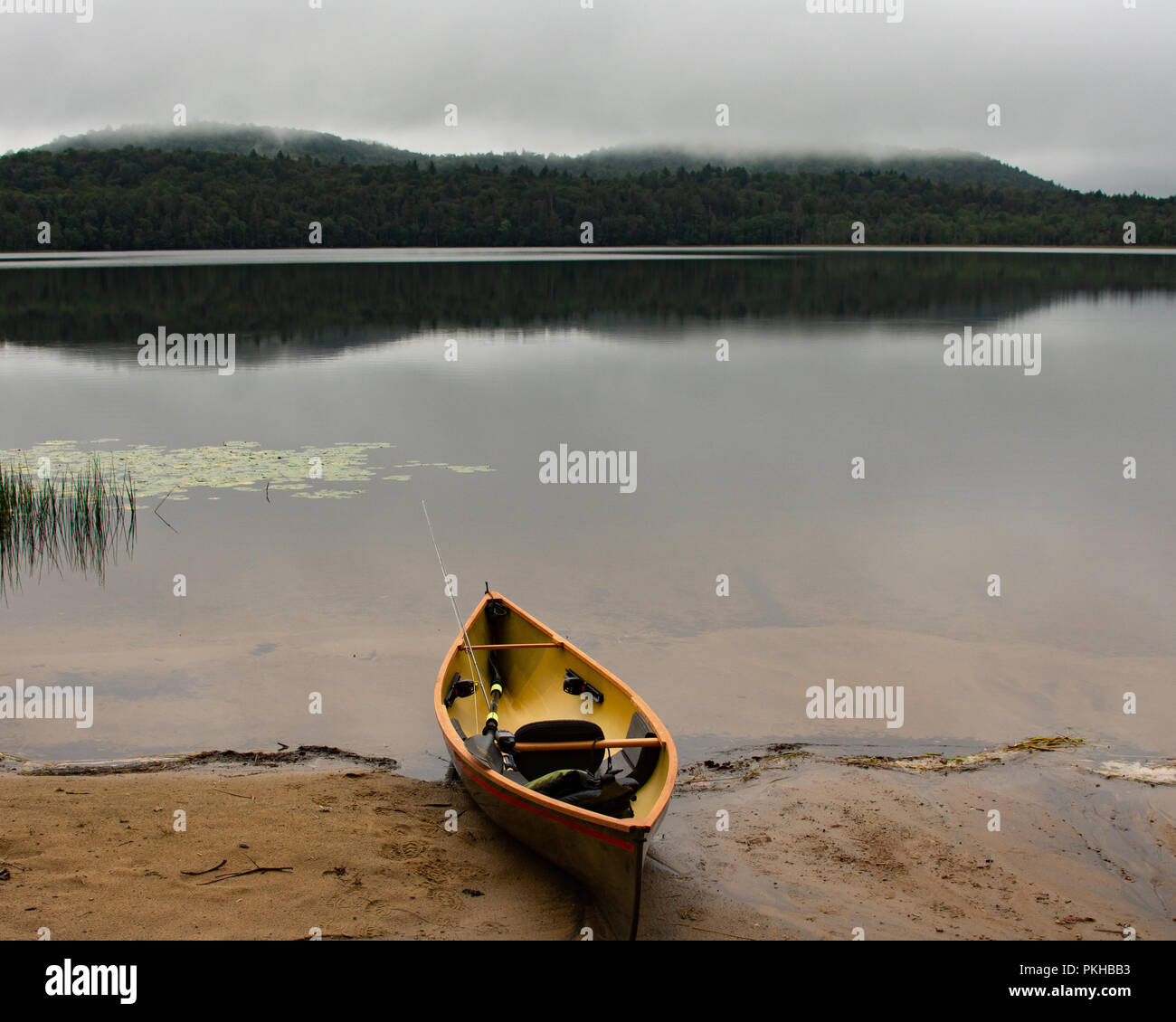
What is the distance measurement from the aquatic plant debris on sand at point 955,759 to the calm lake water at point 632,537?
0.28 metres

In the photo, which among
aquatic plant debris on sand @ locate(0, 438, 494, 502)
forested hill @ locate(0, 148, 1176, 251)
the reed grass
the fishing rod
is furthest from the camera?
forested hill @ locate(0, 148, 1176, 251)

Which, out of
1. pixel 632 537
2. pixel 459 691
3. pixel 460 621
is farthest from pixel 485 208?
pixel 459 691

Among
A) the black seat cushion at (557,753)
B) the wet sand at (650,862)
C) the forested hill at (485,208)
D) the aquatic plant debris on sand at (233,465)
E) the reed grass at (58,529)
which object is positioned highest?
the forested hill at (485,208)

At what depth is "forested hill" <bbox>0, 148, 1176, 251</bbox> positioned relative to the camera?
11194 centimetres

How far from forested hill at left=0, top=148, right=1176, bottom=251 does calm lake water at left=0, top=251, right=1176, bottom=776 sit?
82.7 m

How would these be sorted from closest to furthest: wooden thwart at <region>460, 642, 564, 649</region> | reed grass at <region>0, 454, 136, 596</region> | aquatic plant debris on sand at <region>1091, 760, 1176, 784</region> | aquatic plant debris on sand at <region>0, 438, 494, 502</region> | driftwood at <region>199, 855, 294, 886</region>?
driftwood at <region>199, 855, 294, 886</region> < aquatic plant debris on sand at <region>1091, 760, 1176, 784</region> < wooden thwart at <region>460, 642, 564, 649</region> < reed grass at <region>0, 454, 136, 596</region> < aquatic plant debris on sand at <region>0, 438, 494, 502</region>

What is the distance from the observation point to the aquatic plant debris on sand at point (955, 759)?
8.50 m

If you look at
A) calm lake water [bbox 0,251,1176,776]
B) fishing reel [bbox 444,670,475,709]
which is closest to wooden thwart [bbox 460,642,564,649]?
fishing reel [bbox 444,670,475,709]

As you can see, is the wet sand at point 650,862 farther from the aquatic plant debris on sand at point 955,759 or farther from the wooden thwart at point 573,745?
the wooden thwart at point 573,745

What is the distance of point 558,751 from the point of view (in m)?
7.70

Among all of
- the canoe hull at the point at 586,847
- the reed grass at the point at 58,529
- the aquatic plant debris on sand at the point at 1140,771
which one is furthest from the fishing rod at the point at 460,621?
the aquatic plant debris on sand at the point at 1140,771

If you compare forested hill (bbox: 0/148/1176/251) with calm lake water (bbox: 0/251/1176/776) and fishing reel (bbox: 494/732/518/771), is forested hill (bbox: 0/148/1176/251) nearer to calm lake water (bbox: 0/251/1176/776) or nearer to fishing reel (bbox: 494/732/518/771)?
calm lake water (bbox: 0/251/1176/776)
